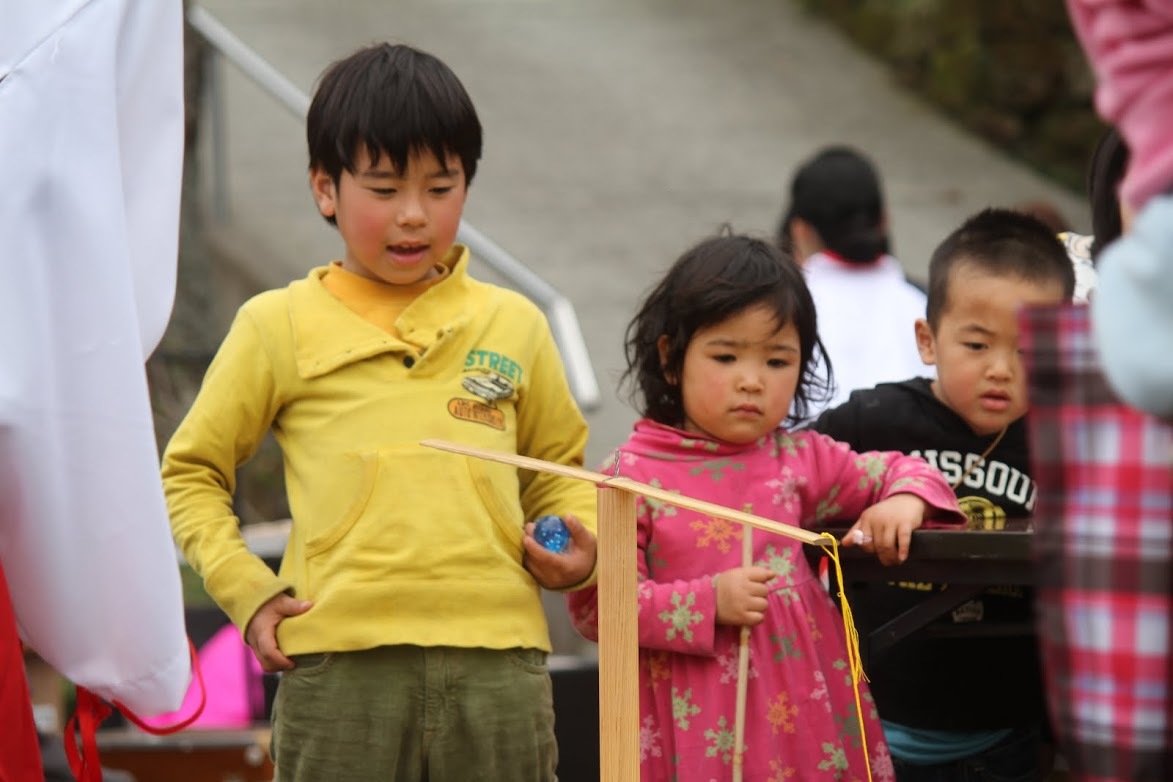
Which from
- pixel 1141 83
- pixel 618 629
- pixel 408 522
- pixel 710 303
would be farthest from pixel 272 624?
pixel 1141 83

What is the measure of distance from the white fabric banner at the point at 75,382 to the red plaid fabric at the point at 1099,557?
1.27 metres

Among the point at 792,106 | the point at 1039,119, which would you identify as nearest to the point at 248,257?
the point at 792,106

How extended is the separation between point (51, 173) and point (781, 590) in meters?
1.29

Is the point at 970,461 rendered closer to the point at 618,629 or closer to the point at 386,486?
the point at 618,629

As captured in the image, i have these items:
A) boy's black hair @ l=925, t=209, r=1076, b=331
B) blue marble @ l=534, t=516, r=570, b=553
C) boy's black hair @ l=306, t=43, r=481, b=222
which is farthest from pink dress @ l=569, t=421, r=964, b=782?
boy's black hair @ l=306, t=43, r=481, b=222

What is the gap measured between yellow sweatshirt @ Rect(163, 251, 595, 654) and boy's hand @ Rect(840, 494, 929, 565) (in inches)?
18.4

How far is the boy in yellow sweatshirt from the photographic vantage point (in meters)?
2.80

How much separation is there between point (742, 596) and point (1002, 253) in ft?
2.92

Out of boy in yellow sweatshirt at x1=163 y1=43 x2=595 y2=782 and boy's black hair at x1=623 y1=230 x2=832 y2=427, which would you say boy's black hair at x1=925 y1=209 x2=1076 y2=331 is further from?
boy in yellow sweatshirt at x1=163 y1=43 x2=595 y2=782

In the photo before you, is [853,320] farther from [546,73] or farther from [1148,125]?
[546,73]

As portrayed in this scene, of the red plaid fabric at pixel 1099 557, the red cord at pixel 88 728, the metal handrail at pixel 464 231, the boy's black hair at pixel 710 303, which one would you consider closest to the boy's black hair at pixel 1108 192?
the red plaid fabric at pixel 1099 557

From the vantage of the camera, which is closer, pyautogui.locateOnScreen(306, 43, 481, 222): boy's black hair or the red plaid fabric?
the red plaid fabric

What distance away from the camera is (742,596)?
8.96ft

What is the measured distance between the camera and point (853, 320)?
4.73 metres
